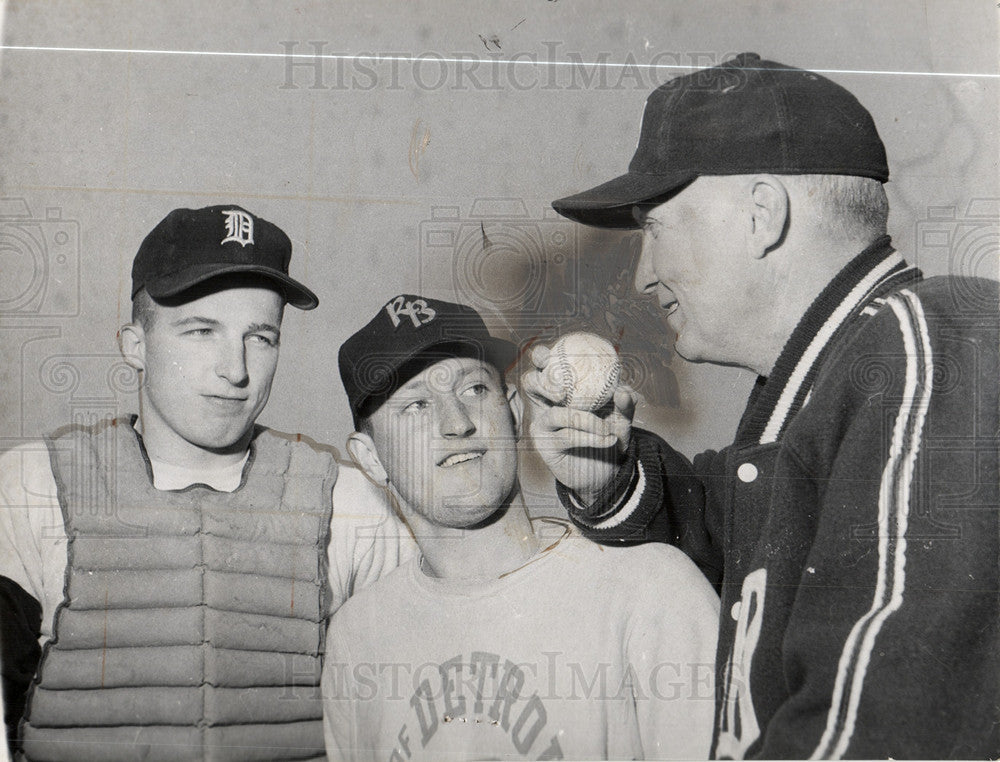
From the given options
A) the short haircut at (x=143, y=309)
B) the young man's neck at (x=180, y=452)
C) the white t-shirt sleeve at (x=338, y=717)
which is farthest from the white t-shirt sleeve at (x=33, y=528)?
the white t-shirt sleeve at (x=338, y=717)

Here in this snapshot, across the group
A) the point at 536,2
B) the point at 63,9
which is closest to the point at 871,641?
the point at 536,2

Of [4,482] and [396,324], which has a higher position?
[396,324]

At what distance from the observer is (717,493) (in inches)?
102

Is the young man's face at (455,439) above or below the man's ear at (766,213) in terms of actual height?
below

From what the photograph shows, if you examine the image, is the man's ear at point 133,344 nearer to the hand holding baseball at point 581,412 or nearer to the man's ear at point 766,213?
the hand holding baseball at point 581,412

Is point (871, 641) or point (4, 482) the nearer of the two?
point (871, 641)

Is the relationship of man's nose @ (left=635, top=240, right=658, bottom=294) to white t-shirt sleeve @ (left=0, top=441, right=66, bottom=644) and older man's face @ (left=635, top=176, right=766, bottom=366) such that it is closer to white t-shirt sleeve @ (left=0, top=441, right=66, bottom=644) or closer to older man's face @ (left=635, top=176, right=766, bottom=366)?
older man's face @ (left=635, top=176, right=766, bottom=366)

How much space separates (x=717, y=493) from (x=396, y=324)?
3.11 feet

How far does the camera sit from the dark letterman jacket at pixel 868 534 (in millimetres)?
2275

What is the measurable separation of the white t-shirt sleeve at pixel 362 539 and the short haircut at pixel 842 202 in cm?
132

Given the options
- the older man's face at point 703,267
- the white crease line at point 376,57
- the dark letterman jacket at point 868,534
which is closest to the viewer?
the dark letterman jacket at point 868,534

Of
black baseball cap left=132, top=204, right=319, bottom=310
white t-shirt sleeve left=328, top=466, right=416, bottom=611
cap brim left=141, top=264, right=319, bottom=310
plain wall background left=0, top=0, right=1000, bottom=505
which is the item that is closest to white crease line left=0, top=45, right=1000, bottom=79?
plain wall background left=0, top=0, right=1000, bottom=505

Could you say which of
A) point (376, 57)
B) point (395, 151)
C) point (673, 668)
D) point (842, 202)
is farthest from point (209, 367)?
point (842, 202)

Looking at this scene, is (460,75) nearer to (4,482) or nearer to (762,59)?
(762,59)
